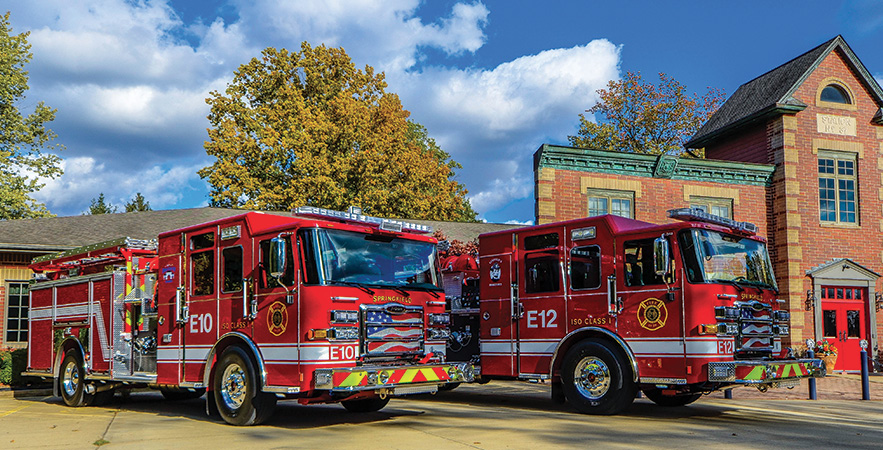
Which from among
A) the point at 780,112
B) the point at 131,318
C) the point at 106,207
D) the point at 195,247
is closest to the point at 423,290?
the point at 195,247

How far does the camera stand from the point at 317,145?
1320 inches

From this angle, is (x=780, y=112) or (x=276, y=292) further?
(x=780, y=112)

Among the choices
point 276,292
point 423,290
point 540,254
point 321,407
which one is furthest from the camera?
point 321,407

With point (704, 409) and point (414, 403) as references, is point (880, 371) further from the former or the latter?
point (414, 403)

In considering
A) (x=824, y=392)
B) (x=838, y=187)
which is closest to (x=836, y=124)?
(x=838, y=187)

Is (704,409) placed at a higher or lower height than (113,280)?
lower

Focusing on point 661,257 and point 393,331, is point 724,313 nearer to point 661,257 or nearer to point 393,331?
point 661,257

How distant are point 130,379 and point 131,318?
0.92 metres

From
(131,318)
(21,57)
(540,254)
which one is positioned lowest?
(131,318)

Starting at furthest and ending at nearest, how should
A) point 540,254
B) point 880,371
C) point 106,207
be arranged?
point 106,207 → point 880,371 → point 540,254

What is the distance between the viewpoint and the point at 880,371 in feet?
73.9

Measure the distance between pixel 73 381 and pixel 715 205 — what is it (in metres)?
17.4

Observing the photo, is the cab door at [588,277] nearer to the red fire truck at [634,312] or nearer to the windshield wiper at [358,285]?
the red fire truck at [634,312]

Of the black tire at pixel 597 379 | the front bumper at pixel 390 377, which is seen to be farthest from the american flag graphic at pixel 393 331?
the black tire at pixel 597 379
